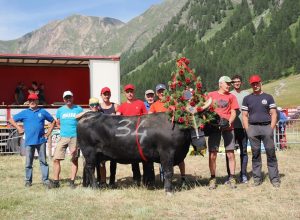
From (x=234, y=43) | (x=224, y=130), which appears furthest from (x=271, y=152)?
(x=234, y=43)

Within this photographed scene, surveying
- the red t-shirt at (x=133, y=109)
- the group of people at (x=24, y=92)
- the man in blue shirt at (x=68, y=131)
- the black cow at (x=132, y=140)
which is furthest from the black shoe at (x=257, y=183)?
the group of people at (x=24, y=92)

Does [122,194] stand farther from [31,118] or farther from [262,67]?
[262,67]

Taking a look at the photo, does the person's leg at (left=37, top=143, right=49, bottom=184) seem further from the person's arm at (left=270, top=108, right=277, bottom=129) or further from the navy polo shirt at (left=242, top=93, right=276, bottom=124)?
the person's arm at (left=270, top=108, right=277, bottom=129)

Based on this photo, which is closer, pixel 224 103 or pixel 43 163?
pixel 224 103

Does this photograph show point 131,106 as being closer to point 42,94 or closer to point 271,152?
point 271,152

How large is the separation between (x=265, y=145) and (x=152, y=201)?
274cm

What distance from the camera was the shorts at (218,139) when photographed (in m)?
8.37

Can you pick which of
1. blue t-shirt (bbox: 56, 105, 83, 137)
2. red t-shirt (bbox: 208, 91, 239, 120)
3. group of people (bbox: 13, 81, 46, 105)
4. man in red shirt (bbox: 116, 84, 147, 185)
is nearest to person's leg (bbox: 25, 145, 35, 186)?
blue t-shirt (bbox: 56, 105, 83, 137)

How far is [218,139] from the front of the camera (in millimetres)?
8391

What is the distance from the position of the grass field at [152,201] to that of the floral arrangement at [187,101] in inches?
53.7

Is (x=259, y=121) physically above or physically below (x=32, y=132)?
above

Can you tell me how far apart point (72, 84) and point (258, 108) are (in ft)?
48.2

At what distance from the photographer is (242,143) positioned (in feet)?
29.7

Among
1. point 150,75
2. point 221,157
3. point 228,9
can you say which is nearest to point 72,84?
point 221,157
